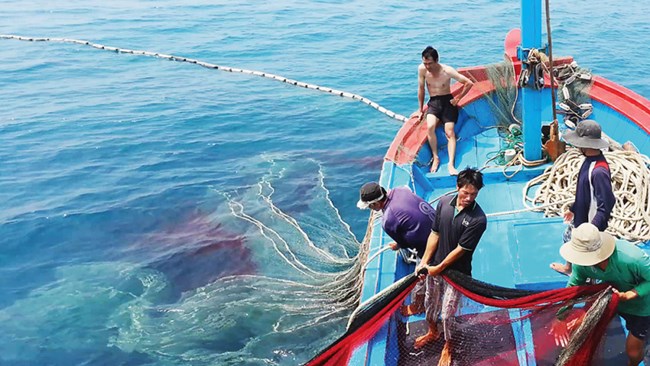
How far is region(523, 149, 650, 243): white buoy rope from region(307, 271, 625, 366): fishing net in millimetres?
2174

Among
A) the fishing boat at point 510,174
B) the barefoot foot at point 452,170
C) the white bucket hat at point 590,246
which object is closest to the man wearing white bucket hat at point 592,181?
the fishing boat at point 510,174

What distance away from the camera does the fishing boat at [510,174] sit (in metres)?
4.67

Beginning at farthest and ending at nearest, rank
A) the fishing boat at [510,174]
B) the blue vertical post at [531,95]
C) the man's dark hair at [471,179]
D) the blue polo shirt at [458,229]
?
the blue vertical post at [531,95] < the fishing boat at [510,174] < the blue polo shirt at [458,229] < the man's dark hair at [471,179]

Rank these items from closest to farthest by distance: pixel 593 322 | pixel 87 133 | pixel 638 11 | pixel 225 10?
pixel 593 322 → pixel 87 133 → pixel 638 11 → pixel 225 10

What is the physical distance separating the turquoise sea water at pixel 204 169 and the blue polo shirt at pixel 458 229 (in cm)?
272

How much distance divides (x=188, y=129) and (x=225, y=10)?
61.7 feet

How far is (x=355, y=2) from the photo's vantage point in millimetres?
33938

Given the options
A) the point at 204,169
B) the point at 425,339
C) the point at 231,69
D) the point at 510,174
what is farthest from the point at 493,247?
the point at 231,69

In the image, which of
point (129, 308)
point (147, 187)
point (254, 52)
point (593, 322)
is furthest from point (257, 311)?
point (254, 52)

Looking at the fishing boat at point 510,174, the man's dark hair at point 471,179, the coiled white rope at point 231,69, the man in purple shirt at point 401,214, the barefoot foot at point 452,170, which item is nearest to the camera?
the man's dark hair at point 471,179

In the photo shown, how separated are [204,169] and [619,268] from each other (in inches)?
429

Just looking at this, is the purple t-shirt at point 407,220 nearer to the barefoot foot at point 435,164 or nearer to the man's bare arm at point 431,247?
the man's bare arm at point 431,247

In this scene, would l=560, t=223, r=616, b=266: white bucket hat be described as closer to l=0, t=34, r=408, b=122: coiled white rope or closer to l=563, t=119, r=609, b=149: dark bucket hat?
l=563, t=119, r=609, b=149: dark bucket hat

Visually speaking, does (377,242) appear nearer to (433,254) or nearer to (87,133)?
(433,254)
